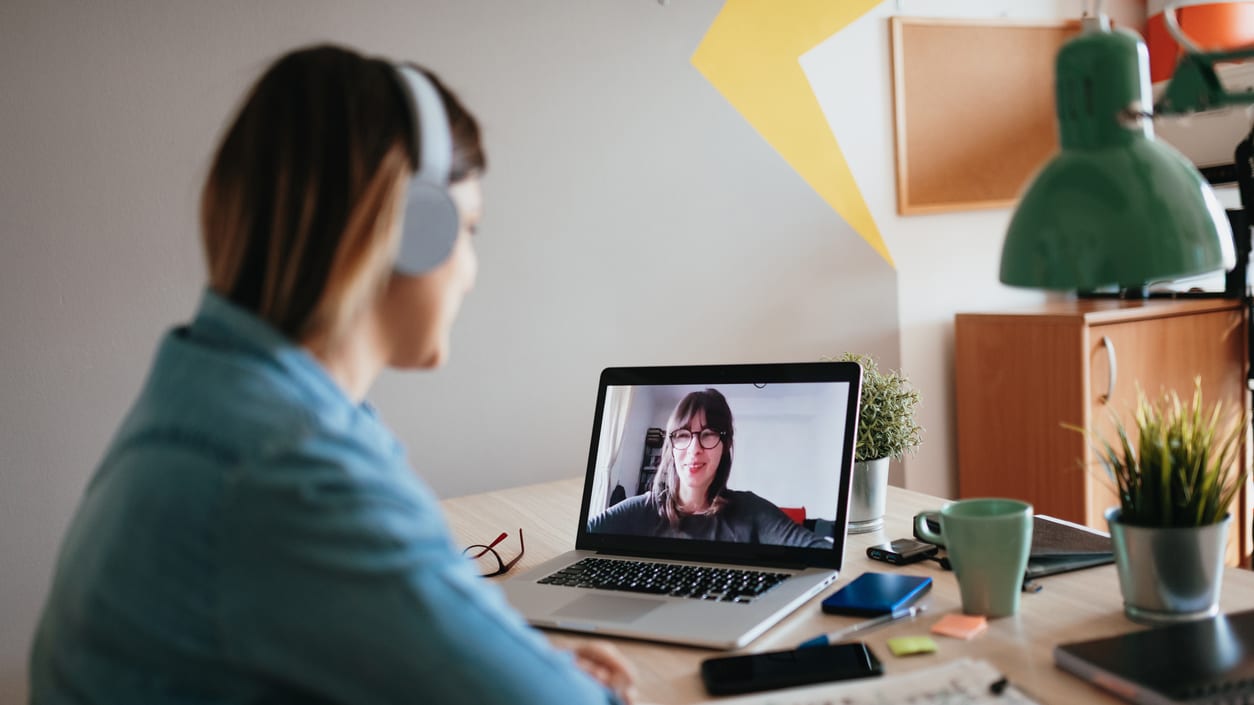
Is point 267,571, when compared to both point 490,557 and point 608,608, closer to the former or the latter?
point 608,608

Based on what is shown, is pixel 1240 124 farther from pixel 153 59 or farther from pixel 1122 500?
pixel 153 59

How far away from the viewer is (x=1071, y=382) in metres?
2.63

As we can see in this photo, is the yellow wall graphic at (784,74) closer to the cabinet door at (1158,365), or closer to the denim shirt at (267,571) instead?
the cabinet door at (1158,365)

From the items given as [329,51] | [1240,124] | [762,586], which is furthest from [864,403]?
[1240,124]

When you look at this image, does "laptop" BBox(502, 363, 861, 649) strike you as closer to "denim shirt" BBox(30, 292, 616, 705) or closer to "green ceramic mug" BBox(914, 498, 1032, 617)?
"green ceramic mug" BBox(914, 498, 1032, 617)

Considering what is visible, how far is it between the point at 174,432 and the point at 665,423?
0.88m

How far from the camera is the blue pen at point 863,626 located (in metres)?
1.06

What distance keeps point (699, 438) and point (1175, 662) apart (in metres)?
0.67

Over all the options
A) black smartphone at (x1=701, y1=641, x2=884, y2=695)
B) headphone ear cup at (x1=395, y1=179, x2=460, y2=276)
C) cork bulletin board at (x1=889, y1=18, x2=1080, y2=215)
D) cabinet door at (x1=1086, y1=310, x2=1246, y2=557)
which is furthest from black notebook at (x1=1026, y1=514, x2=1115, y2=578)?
cork bulletin board at (x1=889, y1=18, x2=1080, y2=215)

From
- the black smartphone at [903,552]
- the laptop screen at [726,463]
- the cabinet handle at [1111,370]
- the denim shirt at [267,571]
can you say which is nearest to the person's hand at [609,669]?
the denim shirt at [267,571]

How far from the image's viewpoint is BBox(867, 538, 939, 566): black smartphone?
51.8 inches

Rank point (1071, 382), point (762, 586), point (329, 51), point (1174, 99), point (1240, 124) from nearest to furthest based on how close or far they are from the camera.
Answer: point (329, 51) < point (1174, 99) < point (762, 586) < point (1071, 382) < point (1240, 124)

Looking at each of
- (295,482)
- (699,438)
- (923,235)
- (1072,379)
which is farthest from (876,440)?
(923,235)

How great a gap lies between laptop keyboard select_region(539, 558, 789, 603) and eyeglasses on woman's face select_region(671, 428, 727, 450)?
Answer: 0.58ft
